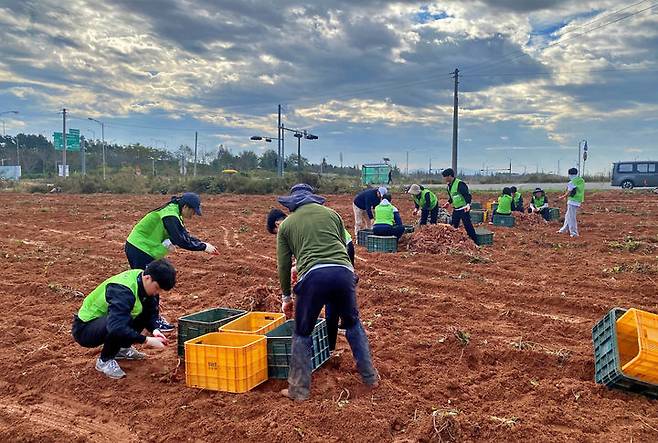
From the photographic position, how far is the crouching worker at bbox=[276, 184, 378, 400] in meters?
4.57

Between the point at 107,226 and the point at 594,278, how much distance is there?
583 inches

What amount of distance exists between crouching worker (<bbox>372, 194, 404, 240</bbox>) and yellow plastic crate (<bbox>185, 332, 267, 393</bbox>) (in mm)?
7692

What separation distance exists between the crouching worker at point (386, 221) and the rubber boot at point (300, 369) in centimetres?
785

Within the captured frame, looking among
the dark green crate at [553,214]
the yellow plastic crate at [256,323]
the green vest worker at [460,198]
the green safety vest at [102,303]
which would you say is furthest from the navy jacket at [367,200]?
the green safety vest at [102,303]

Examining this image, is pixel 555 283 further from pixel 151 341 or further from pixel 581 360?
pixel 151 341

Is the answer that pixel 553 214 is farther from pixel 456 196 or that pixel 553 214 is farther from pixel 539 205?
pixel 456 196

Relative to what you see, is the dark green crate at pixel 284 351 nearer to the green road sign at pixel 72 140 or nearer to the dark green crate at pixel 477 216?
the dark green crate at pixel 477 216

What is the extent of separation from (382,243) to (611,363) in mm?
7925

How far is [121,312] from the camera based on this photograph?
190 inches

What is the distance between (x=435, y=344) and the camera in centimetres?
598

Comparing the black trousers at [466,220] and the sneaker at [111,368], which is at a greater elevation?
the black trousers at [466,220]

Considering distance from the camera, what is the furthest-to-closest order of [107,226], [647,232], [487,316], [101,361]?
[107,226] → [647,232] → [487,316] → [101,361]

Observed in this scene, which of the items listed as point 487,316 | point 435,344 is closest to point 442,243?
point 487,316

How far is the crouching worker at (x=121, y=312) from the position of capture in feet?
15.7
